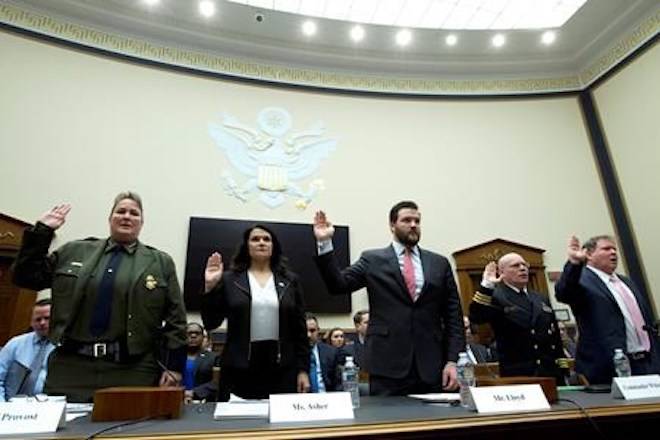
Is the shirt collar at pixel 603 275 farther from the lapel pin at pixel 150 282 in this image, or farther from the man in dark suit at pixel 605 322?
the lapel pin at pixel 150 282

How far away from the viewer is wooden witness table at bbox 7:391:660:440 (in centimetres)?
84

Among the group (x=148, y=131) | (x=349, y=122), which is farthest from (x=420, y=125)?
(x=148, y=131)

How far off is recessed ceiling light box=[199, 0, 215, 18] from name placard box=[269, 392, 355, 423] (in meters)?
5.66

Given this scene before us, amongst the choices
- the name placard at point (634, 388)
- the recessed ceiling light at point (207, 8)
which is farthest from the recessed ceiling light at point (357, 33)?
the name placard at point (634, 388)

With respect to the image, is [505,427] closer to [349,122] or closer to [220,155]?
[220,155]

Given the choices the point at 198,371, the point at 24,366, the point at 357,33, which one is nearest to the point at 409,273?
the point at 24,366

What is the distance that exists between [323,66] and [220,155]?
212cm

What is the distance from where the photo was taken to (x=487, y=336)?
5.45 m

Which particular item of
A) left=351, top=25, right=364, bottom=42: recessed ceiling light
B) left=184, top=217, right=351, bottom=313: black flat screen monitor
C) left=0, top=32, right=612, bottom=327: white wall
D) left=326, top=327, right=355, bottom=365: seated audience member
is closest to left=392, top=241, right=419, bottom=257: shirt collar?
left=326, top=327, right=355, bottom=365: seated audience member

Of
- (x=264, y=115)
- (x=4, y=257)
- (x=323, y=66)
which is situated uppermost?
(x=323, y=66)

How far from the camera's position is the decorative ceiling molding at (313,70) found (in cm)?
535

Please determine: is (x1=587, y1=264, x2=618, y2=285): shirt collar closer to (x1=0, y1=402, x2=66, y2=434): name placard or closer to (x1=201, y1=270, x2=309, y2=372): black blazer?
(x1=201, y1=270, x2=309, y2=372): black blazer

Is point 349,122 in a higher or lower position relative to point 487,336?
higher

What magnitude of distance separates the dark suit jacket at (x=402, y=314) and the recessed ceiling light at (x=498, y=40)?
5536 mm
